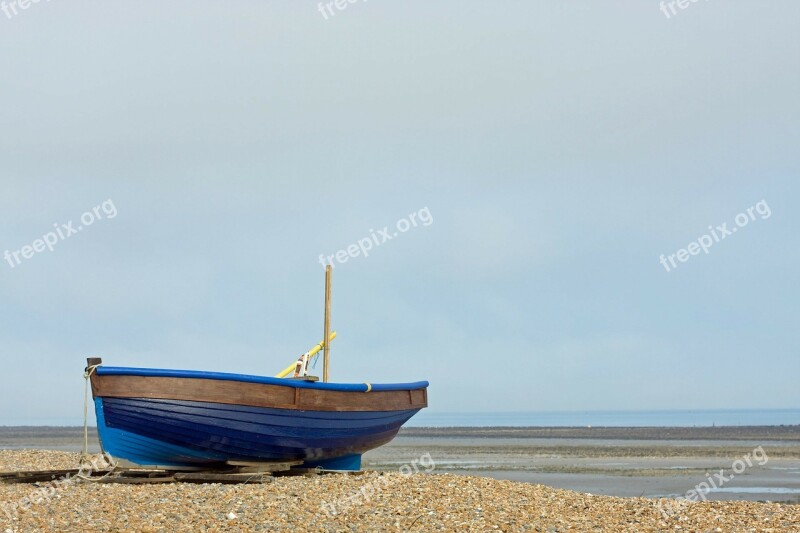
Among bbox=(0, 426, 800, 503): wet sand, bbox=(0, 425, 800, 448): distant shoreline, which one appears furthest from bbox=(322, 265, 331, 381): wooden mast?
bbox=(0, 425, 800, 448): distant shoreline

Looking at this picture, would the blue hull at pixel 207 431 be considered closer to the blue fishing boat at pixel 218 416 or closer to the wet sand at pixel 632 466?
the blue fishing boat at pixel 218 416

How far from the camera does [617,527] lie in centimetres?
1294

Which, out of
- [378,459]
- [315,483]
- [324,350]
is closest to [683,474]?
[378,459]

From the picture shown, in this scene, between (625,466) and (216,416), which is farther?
(625,466)

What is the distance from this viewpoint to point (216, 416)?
51.2ft

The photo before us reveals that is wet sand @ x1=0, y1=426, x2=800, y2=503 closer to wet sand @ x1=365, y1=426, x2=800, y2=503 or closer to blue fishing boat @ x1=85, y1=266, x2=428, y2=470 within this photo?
wet sand @ x1=365, y1=426, x2=800, y2=503

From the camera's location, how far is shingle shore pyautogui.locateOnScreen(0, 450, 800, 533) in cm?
1200

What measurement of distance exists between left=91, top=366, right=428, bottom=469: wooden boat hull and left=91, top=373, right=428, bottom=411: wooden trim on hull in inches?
0.7

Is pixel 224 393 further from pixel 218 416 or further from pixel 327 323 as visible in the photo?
pixel 327 323

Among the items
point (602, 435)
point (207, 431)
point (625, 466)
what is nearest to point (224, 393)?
point (207, 431)

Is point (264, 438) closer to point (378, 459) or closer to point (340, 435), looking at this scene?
point (340, 435)

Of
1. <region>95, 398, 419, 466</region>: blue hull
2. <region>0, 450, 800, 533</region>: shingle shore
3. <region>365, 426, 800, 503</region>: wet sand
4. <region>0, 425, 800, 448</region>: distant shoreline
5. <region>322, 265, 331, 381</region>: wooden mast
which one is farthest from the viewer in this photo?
<region>0, 425, 800, 448</region>: distant shoreline

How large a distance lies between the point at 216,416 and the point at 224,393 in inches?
17.2

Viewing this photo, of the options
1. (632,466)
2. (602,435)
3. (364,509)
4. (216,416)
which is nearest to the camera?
(364,509)
